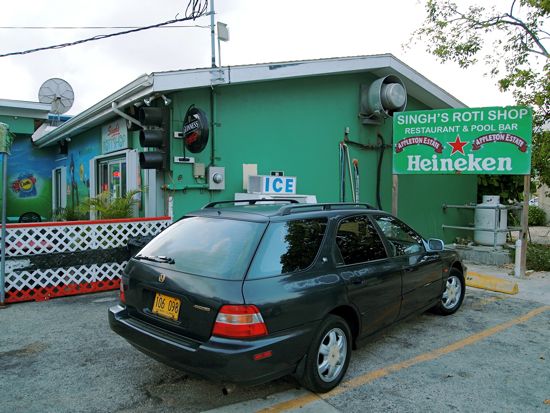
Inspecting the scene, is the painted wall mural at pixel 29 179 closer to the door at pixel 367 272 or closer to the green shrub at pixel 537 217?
the door at pixel 367 272

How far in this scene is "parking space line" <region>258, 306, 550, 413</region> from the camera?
3268 mm

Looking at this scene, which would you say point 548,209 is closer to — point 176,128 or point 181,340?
point 176,128

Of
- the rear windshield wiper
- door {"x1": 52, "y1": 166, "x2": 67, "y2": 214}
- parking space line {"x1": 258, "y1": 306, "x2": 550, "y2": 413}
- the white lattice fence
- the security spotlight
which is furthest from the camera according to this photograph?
door {"x1": 52, "y1": 166, "x2": 67, "y2": 214}

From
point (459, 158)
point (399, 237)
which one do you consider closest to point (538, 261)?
point (459, 158)

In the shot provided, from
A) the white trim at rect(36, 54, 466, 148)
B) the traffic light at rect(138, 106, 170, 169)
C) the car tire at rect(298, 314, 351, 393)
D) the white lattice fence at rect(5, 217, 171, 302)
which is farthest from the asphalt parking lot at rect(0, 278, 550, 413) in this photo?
the white trim at rect(36, 54, 466, 148)

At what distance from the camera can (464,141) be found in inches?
320

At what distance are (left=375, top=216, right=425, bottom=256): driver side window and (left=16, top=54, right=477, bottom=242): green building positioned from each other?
3301mm

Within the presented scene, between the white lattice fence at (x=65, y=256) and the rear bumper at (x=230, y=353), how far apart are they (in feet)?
11.8

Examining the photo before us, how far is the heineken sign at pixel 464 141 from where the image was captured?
7695mm

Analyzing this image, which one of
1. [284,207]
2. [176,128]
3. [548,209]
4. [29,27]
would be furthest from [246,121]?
[548,209]

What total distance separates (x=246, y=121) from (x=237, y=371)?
5.85 m

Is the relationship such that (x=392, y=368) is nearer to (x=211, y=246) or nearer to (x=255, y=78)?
(x=211, y=246)

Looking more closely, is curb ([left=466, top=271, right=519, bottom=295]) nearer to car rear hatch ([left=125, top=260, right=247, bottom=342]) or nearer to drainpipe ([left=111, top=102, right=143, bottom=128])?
car rear hatch ([left=125, top=260, right=247, bottom=342])

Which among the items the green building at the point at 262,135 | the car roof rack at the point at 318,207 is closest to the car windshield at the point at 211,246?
the car roof rack at the point at 318,207
